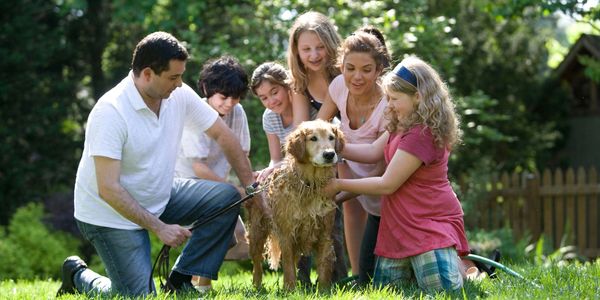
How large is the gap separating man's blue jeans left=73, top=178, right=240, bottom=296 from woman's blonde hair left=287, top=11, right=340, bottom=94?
102cm

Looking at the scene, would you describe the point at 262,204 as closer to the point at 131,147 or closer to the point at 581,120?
the point at 131,147

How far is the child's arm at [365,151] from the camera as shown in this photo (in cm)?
585

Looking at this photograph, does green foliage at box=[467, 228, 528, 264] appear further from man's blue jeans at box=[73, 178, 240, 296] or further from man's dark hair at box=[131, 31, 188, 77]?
man's dark hair at box=[131, 31, 188, 77]

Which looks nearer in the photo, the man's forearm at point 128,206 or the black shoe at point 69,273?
the man's forearm at point 128,206

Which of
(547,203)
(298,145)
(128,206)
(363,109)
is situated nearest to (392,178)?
(298,145)

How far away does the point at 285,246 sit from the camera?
572cm

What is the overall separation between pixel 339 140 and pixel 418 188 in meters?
0.63

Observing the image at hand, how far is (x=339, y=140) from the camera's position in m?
5.68

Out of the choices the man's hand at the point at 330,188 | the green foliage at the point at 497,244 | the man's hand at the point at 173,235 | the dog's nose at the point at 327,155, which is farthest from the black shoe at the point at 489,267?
the green foliage at the point at 497,244

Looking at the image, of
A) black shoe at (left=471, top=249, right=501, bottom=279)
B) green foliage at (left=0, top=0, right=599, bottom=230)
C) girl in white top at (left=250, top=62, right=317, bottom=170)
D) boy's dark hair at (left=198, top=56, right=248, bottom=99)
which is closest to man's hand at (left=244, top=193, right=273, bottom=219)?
girl in white top at (left=250, top=62, right=317, bottom=170)

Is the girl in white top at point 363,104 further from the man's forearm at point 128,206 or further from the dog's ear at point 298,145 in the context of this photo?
the man's forearm at point 128,206

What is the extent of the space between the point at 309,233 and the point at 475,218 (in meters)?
8.97

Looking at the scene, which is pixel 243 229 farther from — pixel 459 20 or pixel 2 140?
pixel 459 20

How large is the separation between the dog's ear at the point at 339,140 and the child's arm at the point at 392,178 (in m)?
0.26
